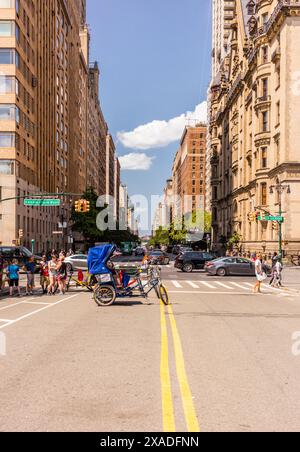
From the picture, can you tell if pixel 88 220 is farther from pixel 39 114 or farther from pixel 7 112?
pixel 7 112

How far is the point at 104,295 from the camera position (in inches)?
647

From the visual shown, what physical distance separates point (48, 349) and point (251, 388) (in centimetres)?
440

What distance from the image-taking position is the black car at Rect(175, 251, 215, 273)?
41938mm

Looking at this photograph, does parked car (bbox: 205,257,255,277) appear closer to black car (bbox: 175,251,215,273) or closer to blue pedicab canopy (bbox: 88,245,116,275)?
black car (bbox: 175,251,215,273)

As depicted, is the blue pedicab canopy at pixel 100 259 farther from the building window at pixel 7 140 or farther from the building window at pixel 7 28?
the building window at pixel 7 28

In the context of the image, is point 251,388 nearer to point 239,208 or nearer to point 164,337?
point 164,337

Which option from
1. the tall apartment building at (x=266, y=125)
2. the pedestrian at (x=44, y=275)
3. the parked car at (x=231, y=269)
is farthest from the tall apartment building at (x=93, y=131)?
the pedestrian at (x=44, y=275)

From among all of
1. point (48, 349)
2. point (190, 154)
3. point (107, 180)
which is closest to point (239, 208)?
point (48, 349)

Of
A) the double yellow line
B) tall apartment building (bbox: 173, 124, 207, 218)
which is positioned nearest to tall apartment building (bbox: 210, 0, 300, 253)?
the double yellow line

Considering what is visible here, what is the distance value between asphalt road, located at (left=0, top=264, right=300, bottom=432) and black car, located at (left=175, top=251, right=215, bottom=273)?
89.0 ft

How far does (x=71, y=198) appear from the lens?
9206cm

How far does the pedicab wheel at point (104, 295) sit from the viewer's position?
16.4 meters

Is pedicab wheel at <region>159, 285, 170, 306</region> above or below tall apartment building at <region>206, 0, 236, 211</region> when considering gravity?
below

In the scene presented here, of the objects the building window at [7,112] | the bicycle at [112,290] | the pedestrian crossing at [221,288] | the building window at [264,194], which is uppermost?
the building window at [7,112]
